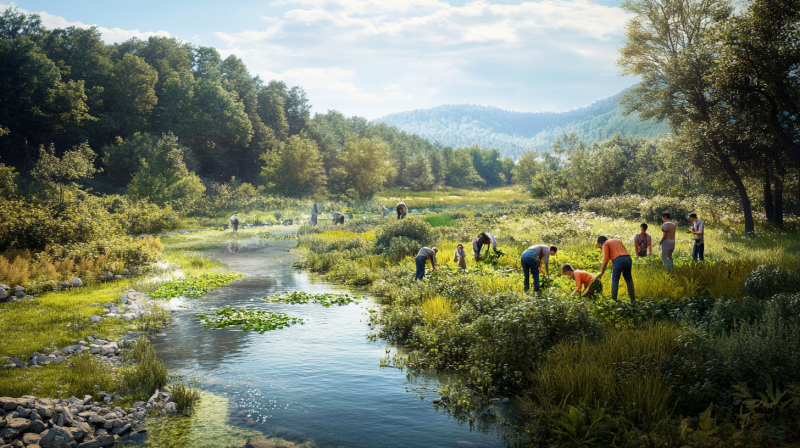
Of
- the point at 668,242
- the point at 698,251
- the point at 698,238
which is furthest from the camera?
the point at 698,251

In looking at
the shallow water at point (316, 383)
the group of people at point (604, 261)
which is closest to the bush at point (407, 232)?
the group of people at point (604, 261)

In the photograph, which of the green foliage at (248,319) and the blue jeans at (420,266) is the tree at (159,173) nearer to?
the green foliage at (248,319)

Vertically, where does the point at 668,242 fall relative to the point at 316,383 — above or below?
above

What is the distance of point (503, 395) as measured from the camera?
30.9ft

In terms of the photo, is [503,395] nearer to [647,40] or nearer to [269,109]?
[647,40]

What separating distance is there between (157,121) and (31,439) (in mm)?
79863

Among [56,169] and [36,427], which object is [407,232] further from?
[56,169]

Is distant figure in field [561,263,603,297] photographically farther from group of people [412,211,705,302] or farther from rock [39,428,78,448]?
rock [39,428,78,448]

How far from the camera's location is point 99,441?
7.30 m

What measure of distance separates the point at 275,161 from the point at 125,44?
3878cm

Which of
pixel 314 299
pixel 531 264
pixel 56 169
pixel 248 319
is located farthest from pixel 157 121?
pixel 531 264

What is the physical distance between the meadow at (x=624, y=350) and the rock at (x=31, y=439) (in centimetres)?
689

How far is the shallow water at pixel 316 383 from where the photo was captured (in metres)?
7.95

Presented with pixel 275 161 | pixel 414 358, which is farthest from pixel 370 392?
pixel 275 161
